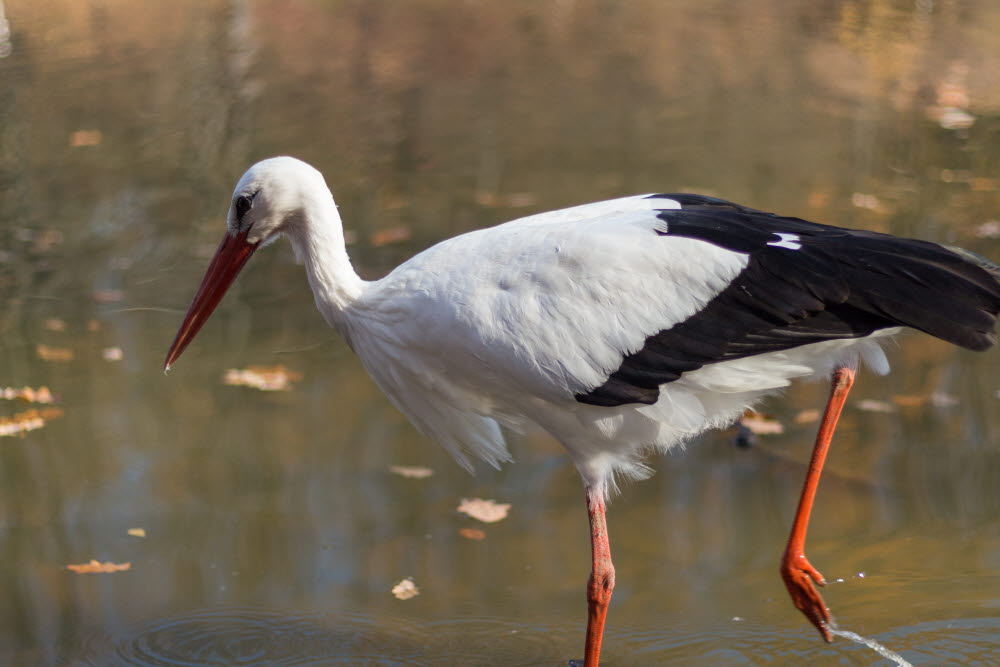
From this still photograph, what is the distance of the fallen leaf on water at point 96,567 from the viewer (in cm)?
449

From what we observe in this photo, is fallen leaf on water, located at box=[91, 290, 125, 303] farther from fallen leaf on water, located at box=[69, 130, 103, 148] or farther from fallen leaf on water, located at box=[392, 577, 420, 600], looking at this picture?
fallen leaf on water, located at box=[392, 577, 420, 600]

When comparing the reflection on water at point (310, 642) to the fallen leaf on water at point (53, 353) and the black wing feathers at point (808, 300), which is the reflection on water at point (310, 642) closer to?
the black wing feathers at point (808, 300)

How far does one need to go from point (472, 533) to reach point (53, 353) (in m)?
2.95

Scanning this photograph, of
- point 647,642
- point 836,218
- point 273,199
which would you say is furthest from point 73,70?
point 647,642

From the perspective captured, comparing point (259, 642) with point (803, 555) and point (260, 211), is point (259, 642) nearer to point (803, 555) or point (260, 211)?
point (260, 211)

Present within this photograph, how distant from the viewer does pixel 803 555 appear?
376cm

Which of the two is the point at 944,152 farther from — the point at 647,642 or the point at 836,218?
the point at 647,642

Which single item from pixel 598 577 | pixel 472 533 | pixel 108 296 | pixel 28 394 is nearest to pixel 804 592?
pixel 598 577

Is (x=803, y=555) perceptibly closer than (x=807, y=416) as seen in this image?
Yes

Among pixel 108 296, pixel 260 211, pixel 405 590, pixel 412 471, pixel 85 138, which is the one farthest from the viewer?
pixel 85 138

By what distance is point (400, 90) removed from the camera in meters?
11.1

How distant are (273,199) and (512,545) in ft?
5.51

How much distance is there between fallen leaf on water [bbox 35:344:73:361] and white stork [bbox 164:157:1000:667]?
3.03 meters

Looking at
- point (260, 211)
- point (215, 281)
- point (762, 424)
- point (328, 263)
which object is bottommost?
point (762, 424)
